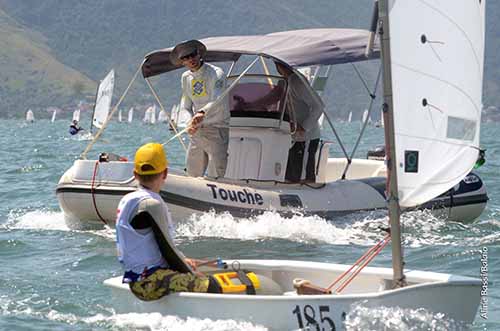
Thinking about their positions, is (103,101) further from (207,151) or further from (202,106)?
(202,106)

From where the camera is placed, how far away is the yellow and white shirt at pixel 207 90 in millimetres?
13875

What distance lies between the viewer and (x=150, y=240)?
8.10 metres

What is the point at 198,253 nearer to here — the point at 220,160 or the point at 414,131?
the point at 220,160

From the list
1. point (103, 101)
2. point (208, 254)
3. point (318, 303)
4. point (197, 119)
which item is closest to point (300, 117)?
point (197, 119)

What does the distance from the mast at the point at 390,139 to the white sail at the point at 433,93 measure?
0.04 m

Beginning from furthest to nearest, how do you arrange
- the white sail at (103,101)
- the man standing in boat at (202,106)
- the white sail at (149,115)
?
1. the white sail at (149,115)
2. the white sail at (103,101)
3. the man standing in boat at (202,106)

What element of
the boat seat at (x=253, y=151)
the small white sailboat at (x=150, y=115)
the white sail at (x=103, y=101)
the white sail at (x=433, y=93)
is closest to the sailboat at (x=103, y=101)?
the white sail at (x=103, y=101)

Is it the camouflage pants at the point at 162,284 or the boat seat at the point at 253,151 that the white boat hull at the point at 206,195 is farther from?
the camouflage pants at the point at 162,284

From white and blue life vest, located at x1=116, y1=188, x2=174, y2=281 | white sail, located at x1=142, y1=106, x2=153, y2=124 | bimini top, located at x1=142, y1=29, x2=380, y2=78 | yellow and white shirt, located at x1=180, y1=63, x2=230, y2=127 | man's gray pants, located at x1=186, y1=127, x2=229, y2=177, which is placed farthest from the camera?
white sail, located at x1=142, y1=106, x2=153, y2=124

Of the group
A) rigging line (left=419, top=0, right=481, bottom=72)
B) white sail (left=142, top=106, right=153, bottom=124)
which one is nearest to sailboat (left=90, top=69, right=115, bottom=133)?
rigging line (left=419, top=0, right=481, bottom=72)

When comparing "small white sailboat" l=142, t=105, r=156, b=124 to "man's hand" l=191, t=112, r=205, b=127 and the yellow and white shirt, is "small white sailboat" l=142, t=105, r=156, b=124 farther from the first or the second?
"man's hand" l=191, t=112, r=205, b=127

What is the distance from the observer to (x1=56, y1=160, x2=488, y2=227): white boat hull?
13336 mm

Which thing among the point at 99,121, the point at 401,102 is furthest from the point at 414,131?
the point at 99,121

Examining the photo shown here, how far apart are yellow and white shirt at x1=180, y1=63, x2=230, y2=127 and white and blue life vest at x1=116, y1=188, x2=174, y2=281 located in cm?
573
